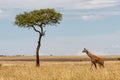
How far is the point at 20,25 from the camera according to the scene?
62.4m

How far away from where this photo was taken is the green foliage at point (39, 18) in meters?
59.7

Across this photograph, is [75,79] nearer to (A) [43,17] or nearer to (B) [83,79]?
(B) [83,79]

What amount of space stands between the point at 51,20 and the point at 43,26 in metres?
2.14

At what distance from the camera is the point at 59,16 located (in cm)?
6088

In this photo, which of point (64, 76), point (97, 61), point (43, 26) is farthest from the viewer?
point (43, 26)

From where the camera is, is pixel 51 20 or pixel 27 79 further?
pixel 51 20

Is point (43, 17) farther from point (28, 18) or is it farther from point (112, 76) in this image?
point (112, 76)

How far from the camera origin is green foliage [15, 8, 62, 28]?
59.7 meters

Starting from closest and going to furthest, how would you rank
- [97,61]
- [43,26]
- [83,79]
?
[83,79] < [97,61] < [43,26]

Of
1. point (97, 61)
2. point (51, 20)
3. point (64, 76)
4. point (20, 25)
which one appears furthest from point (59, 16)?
point (64, 76)

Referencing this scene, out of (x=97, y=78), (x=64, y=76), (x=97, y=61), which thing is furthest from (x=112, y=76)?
(x=97, y=61)

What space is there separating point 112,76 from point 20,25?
A: 144 ft

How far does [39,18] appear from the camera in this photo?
59531 millimetres

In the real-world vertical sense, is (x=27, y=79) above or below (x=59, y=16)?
below
